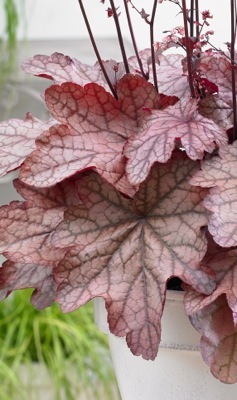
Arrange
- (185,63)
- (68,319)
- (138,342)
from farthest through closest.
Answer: (68,319) → (185,63) → (138,342)

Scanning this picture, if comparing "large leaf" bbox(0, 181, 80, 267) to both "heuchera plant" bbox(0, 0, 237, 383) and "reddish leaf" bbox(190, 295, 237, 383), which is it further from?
"reddish leaf" bbox(190, 295, 237, 383)

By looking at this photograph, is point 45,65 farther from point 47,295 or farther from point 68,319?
point 68,319

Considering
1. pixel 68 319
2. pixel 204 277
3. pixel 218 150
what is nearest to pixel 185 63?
pixel 218 150

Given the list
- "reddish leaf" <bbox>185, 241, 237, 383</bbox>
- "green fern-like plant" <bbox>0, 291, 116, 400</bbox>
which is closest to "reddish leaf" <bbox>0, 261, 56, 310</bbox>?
"reddish leaf" <bbox>185, 241, 237, 383</bbox>

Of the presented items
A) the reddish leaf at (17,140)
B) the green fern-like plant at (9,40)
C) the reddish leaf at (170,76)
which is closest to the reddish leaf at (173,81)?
the reddish leaf at (170,76)

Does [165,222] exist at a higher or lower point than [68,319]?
higher

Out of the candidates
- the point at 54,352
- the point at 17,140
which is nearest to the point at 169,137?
the point at 17,140

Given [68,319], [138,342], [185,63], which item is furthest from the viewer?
[68,319]
